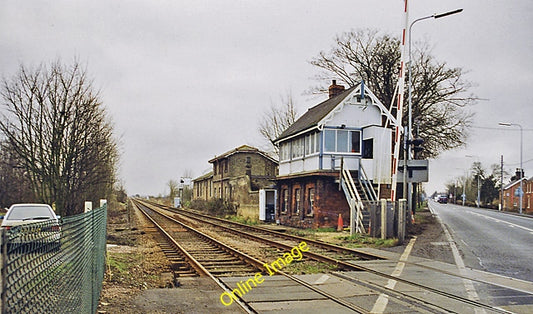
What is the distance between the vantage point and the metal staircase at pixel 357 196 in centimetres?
2181

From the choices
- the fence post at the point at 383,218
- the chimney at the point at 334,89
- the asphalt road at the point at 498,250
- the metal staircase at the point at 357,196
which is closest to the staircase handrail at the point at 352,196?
the metal staircase at the point at 357,196

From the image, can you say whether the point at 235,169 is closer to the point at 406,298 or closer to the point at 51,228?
the point at 406,298

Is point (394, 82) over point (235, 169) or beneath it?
over

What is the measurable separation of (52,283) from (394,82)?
118 feet

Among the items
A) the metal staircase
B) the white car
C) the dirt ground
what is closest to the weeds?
the dirt ground

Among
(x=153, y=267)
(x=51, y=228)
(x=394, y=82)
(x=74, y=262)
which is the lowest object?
Result: (x=153, y=267)

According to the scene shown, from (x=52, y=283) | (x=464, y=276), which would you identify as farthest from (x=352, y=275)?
(x=52, y=283)

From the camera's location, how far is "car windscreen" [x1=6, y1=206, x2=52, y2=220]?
57.2 feet

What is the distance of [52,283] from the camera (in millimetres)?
3979

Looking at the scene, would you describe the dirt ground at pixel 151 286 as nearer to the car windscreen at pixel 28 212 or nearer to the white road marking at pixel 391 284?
the white road marking at pixel 391 284

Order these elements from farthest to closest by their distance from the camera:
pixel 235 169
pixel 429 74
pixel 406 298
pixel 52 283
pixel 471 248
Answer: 1. pixel 235 169
2. pixel 429 74
3. pixel 471 248
4. pixel 406 298
5. pixel 52 283

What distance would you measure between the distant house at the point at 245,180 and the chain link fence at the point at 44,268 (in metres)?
29.8

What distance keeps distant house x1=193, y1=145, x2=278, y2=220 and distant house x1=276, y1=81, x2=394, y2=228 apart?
650 centimetres

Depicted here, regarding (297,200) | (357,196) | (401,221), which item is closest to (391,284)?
(401,221)
